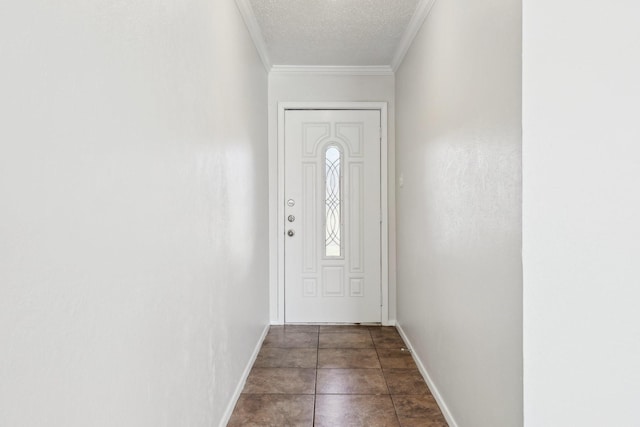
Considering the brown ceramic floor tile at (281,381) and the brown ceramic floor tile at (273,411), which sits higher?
the brown ceramic floor tile at (281,381)

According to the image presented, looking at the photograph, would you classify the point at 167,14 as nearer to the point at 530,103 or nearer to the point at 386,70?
the point at 530,103

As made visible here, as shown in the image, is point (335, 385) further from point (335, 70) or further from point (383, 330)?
point (335, 70)

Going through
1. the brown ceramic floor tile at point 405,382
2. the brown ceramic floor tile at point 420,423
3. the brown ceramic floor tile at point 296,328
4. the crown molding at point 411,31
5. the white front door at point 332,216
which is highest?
the crown molding at point 411,31

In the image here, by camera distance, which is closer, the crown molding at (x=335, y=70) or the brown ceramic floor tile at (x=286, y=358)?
the brown ceramic floor tile at (x=286, y=358)

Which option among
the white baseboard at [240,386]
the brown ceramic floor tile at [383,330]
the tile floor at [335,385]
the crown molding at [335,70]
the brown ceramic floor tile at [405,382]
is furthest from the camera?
the crown molding at [335,70]

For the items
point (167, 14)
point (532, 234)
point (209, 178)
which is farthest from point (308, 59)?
point (532, 234)

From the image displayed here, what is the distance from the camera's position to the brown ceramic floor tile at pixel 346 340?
11.3 feet

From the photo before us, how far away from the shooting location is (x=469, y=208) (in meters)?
1.91

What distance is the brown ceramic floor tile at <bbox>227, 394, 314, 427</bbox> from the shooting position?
223 centimetres

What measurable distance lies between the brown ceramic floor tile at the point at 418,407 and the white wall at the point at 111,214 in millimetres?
975

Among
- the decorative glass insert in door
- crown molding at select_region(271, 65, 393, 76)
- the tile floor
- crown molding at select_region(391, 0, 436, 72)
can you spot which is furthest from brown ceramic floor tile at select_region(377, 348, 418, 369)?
crown molding at select_region(271, 65, 393, 76)

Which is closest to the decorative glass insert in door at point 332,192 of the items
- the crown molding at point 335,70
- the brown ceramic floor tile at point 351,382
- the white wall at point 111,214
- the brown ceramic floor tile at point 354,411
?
the crown molding at point 335,70

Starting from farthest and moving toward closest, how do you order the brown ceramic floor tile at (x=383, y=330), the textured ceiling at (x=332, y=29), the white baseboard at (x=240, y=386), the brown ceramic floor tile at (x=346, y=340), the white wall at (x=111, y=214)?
1. the brown ceramic floor tile at (x=383, y=330)
2. the brown ceramic floor tile at (x=346, y=340)
3. the textured ceiling at (x=332, y=29)
4. the white baseboard at (x=240, y=386)
5. the white wall at (x=111, y=214)

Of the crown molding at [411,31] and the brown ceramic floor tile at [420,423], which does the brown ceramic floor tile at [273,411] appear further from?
the crown molding at [411,31]
